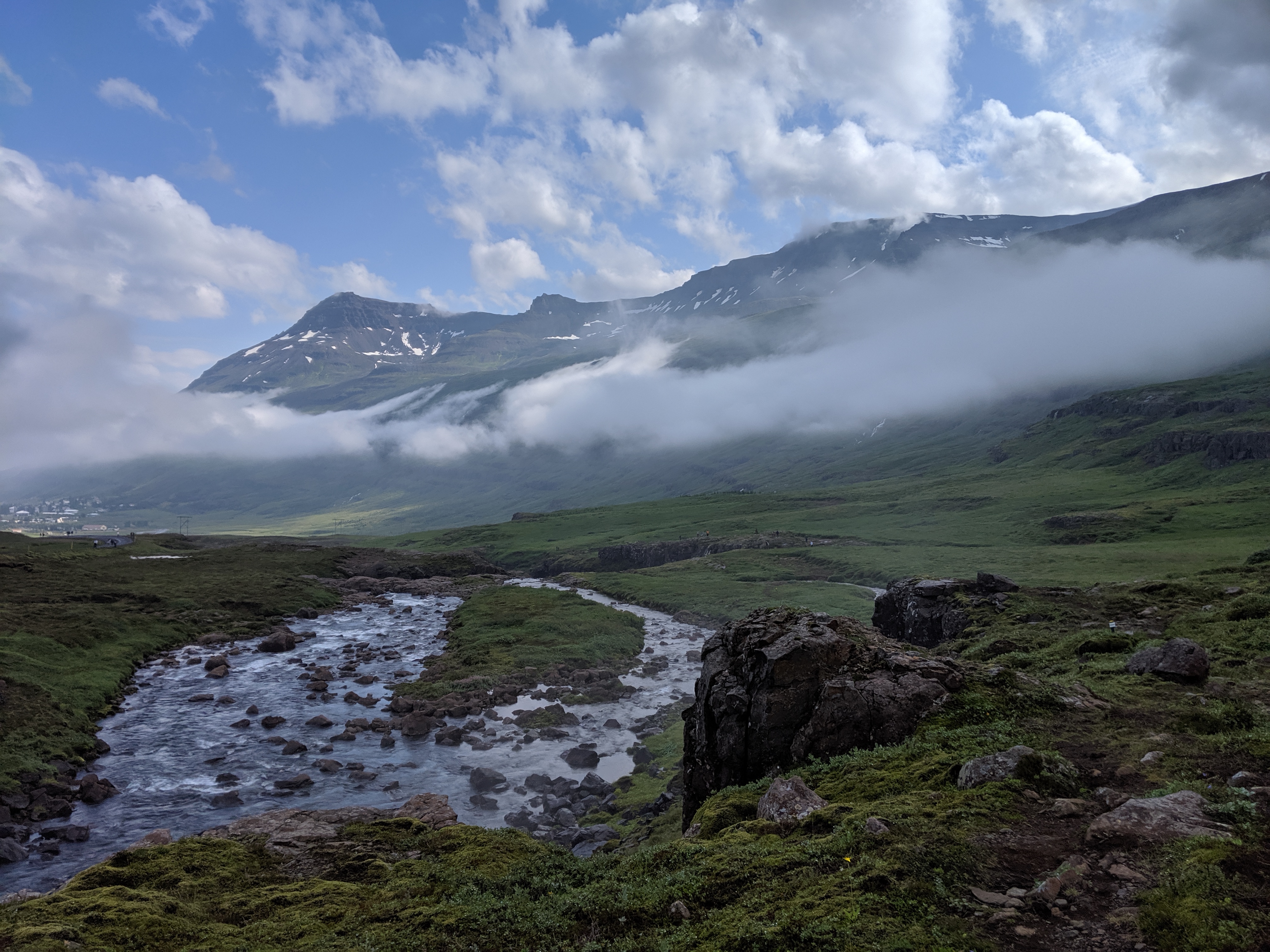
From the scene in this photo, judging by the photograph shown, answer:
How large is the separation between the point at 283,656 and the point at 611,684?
4272 centimetres

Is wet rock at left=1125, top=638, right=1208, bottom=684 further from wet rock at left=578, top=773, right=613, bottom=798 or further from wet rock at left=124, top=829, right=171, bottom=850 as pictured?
wet rock at left=124, top=829, right=171, bottom=850

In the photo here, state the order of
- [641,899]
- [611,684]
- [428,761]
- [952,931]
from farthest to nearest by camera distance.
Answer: [611,684] < [428,761] < [641,899] < [952,931]

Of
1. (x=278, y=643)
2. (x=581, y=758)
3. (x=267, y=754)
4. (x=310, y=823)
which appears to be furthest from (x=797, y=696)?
Result: (x=278, y=643)

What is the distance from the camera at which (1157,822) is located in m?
13.4

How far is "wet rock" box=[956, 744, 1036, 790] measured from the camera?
17188 millimetres

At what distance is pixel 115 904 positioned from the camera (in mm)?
17672

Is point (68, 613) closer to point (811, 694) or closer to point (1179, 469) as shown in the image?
point (811, 694)

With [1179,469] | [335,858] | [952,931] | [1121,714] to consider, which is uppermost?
[952,931]

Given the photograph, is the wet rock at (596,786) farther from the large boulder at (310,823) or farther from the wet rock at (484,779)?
the large boulder at (310,823)

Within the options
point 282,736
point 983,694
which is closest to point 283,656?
point 282,736

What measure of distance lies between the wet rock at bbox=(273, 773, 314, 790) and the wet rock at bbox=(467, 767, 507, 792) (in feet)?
34.5

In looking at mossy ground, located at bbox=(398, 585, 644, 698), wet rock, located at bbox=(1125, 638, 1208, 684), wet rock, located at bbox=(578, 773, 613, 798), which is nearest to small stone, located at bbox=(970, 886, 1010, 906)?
wet rock, located at bbox=(1125, 638, 1208, 684)

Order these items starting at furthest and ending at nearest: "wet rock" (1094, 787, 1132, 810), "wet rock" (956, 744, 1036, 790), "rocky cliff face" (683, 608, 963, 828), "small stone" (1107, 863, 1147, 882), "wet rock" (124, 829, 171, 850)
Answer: "wet rock" (124, 829, 171, 850) → "rocky cliff face" (683, 608, 963, 828) → "wet rock" (956, 744, 1036, 790) → "wet rock" (1094, 787, 1132, 810) → "small stone" (1107, 863, 1147, 882)

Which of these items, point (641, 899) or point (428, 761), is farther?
point (428, 761)
